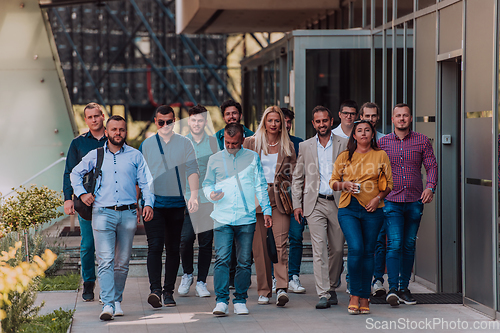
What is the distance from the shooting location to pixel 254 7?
38.3ft

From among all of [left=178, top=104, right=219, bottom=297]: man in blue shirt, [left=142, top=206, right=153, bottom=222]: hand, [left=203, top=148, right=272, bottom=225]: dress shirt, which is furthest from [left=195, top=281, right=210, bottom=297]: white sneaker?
[left=142, top=206, right=153, bottom=222]: hand

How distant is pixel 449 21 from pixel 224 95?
858 inches

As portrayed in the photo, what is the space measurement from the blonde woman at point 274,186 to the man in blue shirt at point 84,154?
1.35 m

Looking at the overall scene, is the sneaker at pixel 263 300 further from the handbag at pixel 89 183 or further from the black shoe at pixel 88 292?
the handbag at pixel 89 183

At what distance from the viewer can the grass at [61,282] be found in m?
6.77

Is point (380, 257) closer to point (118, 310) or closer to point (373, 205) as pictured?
point (373, 205)

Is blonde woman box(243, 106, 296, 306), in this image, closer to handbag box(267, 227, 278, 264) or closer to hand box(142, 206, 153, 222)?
handbag box(267, 227, 278, 264)

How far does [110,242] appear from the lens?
5.25 m

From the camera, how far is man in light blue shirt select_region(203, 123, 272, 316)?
5309 mm

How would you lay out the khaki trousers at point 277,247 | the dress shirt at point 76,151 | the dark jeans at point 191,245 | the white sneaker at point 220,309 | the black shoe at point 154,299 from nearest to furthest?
the white sneaker at point 220,309 → the black shoe at point 154,299 → the khaki trousers at point 277,247 → the dress shirt at point 76,151 → the dark jeans at point 191,245

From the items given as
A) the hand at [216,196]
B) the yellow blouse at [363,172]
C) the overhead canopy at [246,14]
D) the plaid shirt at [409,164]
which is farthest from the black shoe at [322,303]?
the overhead canopy at [246,14]

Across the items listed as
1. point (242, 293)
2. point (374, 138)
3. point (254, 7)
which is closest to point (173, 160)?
point (242, 293)

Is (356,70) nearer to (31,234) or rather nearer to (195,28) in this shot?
(31,234)

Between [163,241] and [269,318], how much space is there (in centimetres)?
116
